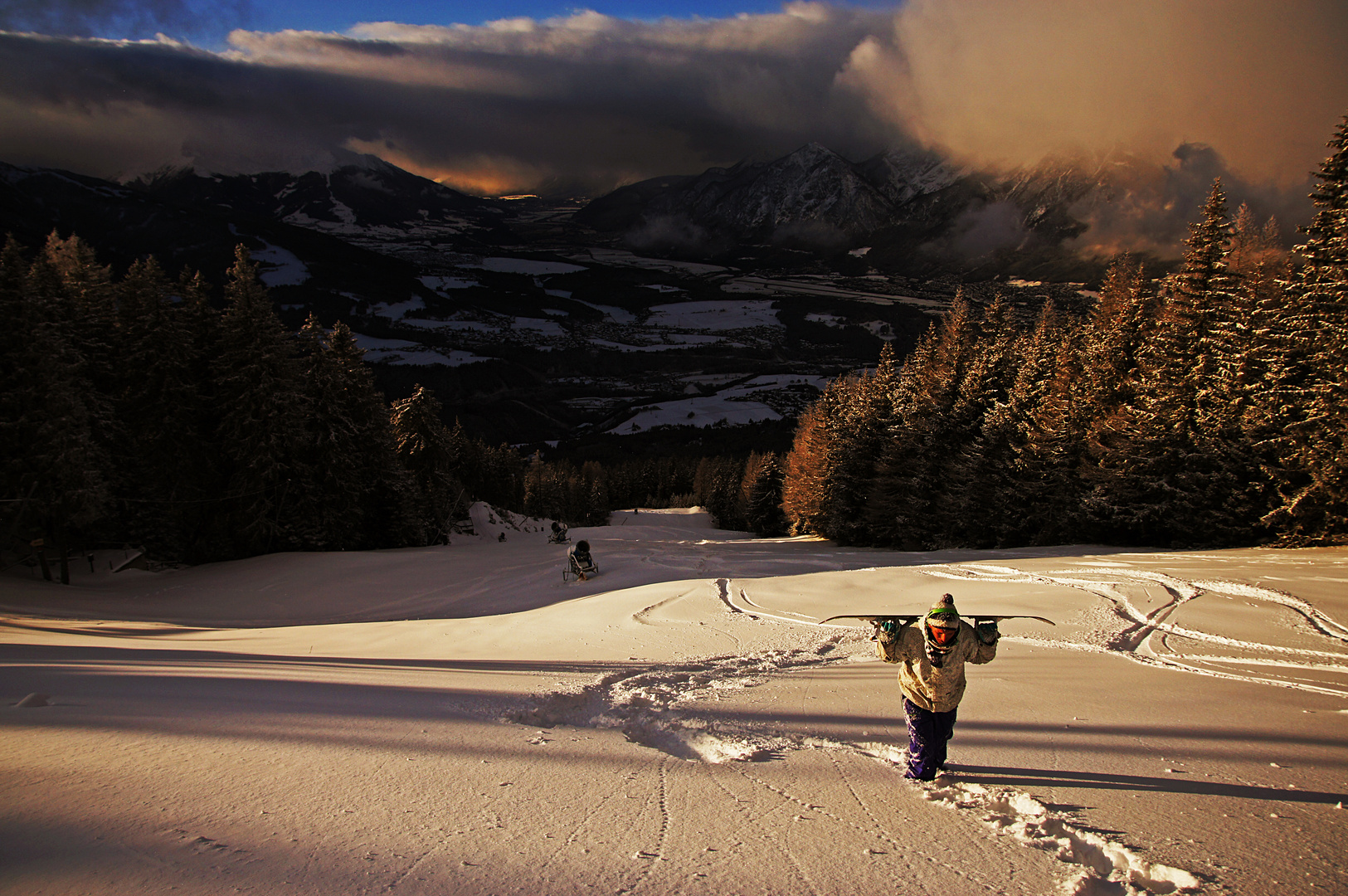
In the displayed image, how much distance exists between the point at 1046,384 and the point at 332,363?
33.9 metres

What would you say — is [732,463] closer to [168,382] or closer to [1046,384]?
[1046,384]

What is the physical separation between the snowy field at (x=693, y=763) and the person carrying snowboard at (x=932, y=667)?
0.26 metres

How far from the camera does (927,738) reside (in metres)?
4.84

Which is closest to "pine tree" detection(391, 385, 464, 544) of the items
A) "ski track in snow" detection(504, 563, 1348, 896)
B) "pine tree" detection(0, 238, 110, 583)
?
"pine tree" detection(0, 238, 110, 583)

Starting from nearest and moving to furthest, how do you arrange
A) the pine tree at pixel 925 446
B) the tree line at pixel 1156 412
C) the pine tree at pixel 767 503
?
the tree line at pixel 1156 412 < the pine tree at pixel 925 446 < the pine tree at pixel 767 503

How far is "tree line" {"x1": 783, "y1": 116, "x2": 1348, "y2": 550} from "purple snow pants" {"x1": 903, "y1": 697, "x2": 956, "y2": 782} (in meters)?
22.3

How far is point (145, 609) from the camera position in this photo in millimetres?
20656

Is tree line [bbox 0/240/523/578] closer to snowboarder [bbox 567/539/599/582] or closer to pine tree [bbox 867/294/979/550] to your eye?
snowboarder [bbox 567/539/599/582]

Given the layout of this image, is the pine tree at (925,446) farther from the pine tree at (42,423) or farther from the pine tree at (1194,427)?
the pine tree at (42,423)

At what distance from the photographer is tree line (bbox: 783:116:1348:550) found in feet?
65.9

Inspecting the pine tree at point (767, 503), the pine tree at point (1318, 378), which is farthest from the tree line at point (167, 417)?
the pine tree at point (1318, 378)

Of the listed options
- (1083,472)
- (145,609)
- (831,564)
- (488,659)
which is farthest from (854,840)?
(1083,472)

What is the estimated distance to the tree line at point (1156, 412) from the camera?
20078 mm

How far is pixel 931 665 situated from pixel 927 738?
573mm
